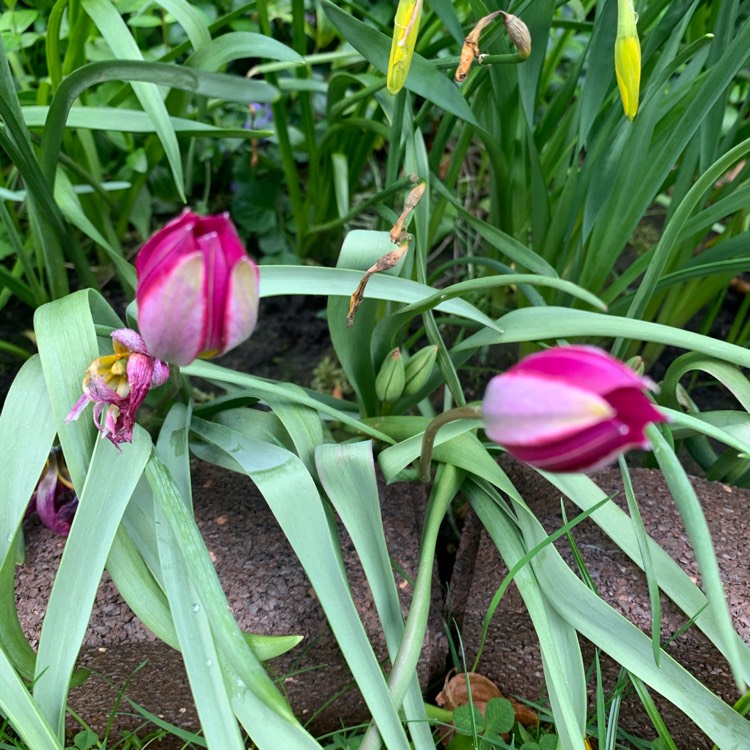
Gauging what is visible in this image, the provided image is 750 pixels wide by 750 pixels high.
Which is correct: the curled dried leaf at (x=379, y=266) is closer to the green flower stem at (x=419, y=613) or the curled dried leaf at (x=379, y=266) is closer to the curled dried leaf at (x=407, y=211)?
the curled dried leaf at (x=407, y=211)

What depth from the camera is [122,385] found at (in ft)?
2.51

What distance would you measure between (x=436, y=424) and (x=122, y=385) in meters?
0.34

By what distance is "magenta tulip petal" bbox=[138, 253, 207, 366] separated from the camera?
0.53 metres

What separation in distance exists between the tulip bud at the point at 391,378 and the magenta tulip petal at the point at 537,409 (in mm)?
438

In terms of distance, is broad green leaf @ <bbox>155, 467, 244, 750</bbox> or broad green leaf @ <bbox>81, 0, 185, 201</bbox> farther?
broad green leaf @ <bbox>81, 0, 185, 201</bbox>

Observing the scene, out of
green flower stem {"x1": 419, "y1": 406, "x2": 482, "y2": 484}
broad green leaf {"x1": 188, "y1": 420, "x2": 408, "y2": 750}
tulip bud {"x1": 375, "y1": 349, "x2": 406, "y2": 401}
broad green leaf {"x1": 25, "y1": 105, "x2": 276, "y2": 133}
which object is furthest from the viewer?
broad green leaf {"x1": 25, "y1": 105, "x2": 276, "y2": 133}

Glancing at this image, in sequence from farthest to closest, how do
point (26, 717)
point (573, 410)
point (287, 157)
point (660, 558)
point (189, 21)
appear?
point (287, 157) → point (189, 21) → point (660, 558) → point (26, 717) → point (573, 410)

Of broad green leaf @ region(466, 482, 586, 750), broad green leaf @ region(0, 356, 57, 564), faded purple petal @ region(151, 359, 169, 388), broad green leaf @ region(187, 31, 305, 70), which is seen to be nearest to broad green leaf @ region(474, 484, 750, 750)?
Answer: broad green leaf @ region(466, 482, 586, 750)

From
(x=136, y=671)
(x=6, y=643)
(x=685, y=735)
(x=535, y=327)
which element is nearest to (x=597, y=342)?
(x=535, y=327)

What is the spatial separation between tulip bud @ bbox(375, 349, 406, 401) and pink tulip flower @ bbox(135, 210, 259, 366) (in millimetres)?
393

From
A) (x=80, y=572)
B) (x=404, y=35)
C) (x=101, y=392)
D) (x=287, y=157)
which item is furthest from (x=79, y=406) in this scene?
(x=287, y=157)

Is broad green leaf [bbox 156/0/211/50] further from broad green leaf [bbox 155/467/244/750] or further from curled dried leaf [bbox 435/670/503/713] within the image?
curled dried leaf [bbox 435/670/503/713]

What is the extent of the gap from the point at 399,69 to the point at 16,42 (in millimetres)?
848

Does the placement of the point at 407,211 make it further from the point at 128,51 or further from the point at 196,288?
the point at 128,51
